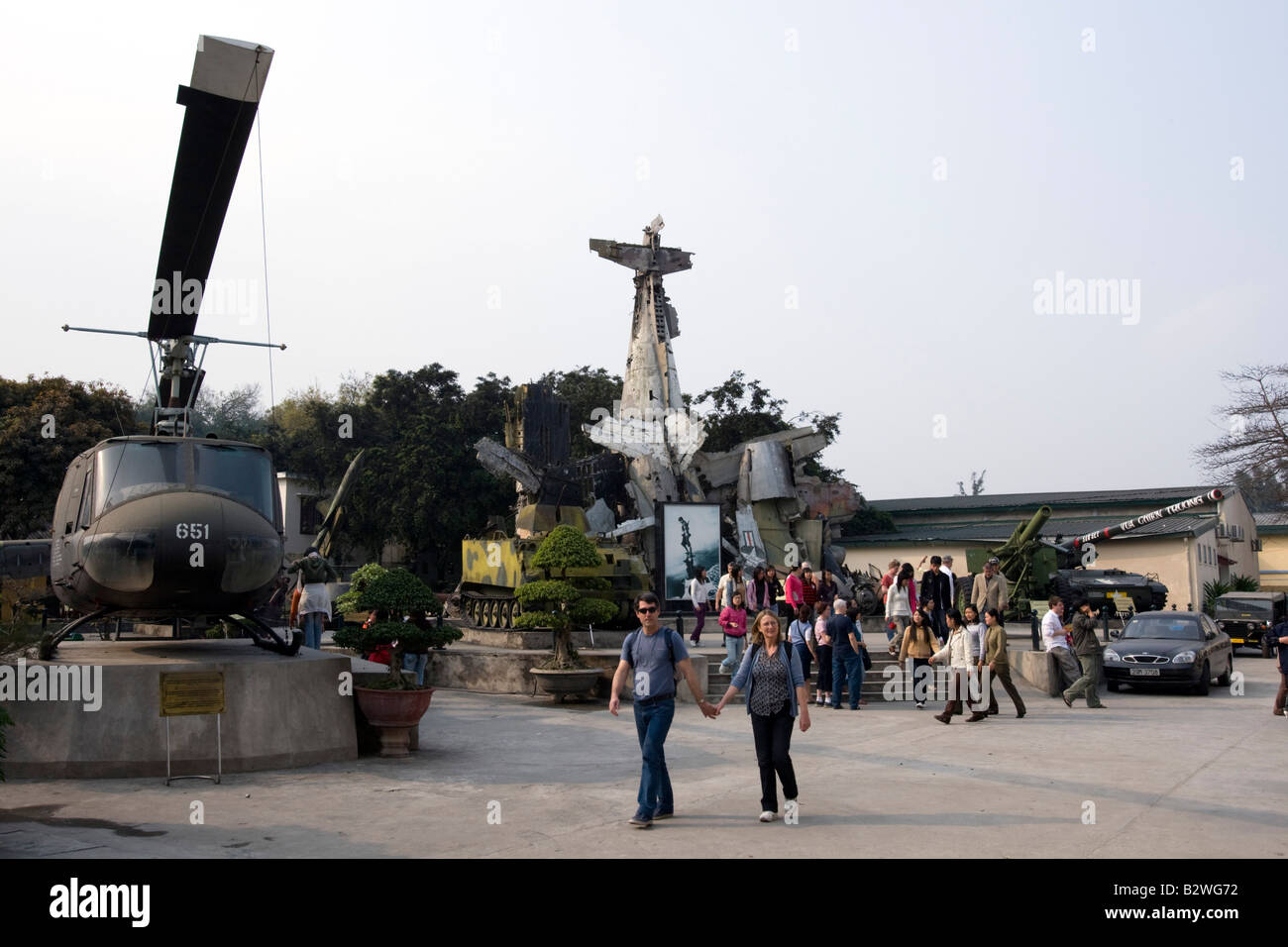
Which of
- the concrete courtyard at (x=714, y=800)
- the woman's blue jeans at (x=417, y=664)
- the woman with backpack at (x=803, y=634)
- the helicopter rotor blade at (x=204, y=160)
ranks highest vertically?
the helicopter rotor blade at (x=204, y=160)

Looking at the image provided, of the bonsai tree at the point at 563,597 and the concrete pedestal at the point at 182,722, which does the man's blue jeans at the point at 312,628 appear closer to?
the bonsai tree at the point at 563,597

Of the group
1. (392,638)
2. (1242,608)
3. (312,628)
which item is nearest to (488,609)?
(312,628)

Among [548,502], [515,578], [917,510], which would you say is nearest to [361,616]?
[515,578]

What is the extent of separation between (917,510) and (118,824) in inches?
1882

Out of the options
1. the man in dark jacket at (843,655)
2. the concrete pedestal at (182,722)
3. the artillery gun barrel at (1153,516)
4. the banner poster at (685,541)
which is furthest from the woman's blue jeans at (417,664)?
the banner poster at (685,541)

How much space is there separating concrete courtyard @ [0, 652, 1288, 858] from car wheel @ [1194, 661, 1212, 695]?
3.79m

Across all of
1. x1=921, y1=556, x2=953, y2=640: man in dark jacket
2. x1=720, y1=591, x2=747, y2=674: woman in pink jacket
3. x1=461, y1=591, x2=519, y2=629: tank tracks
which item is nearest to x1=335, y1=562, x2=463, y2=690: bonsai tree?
x1=720, y1=591, x2=747, y2=674: woman in pink jacket

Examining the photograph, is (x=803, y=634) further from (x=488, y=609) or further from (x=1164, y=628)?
(x=488, y=609)

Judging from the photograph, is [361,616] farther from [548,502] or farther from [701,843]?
[701,843]

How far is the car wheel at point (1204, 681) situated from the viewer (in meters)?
16.3

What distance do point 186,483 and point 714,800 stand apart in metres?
Answer: 5.32

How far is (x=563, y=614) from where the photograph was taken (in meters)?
14.3

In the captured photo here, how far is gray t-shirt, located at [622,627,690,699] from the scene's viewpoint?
300 inches
